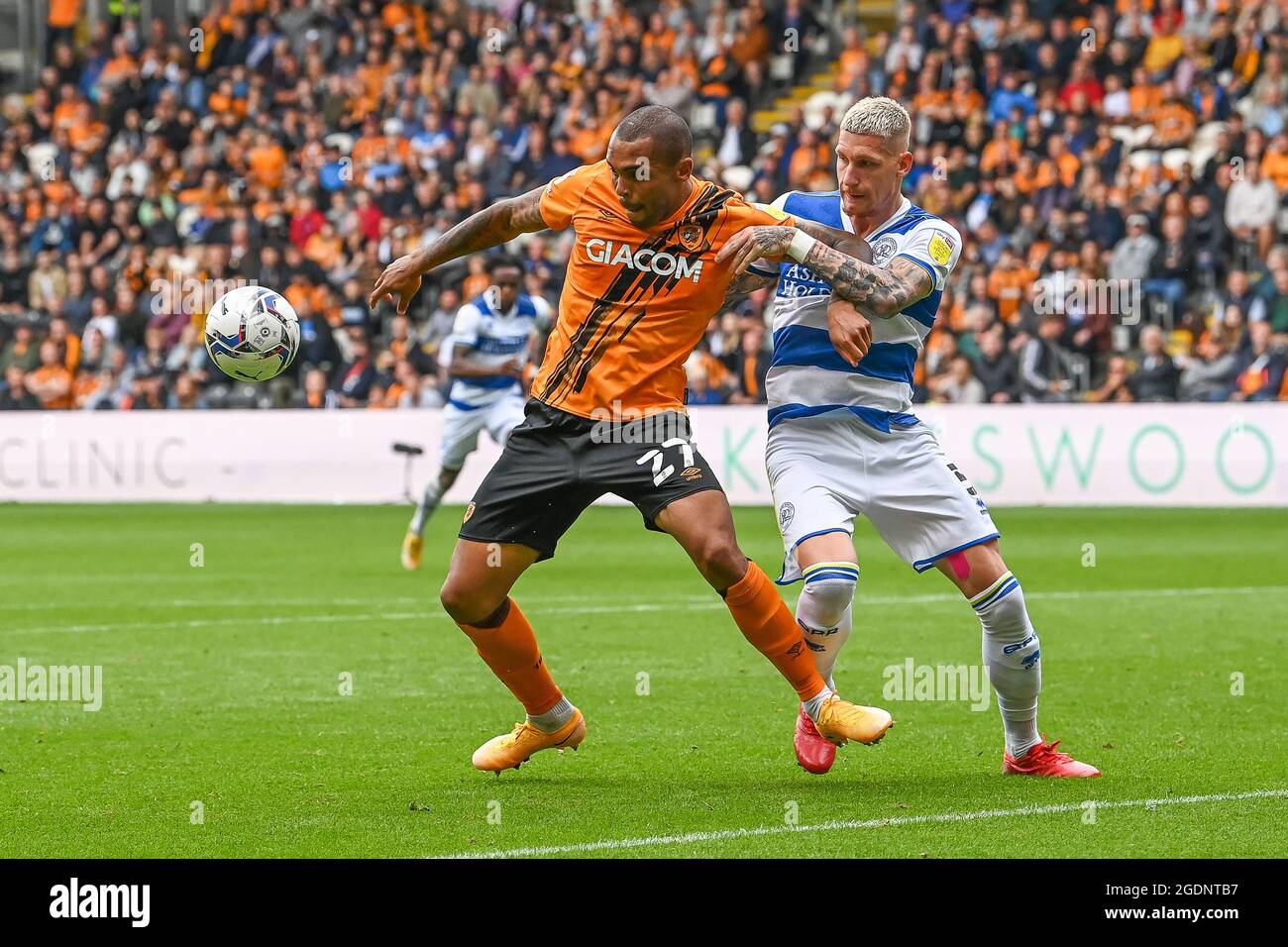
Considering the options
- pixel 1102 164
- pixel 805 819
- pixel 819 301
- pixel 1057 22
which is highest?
pixel 1057 22

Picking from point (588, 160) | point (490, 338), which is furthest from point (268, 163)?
point (490, 338)

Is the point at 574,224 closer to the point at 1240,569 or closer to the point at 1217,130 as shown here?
the point at 1240,569

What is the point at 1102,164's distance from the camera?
73.9ft

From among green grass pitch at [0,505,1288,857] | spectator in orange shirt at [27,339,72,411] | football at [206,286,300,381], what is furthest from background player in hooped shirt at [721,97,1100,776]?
spectator in orange shirt at [27,339,72,411]

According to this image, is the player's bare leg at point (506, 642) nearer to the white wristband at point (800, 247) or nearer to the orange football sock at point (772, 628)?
the orange football sock at point (772, 628)

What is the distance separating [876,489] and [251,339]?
2.29 metres

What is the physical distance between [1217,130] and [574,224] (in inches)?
681

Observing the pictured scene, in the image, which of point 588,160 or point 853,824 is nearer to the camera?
point 853,824

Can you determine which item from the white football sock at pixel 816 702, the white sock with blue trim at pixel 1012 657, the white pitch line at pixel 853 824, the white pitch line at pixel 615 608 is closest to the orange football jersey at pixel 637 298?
the white football sock at pixel 816 702

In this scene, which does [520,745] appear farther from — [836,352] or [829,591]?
[836,352]

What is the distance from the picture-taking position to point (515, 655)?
6734mm

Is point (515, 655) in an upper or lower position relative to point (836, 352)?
lower
